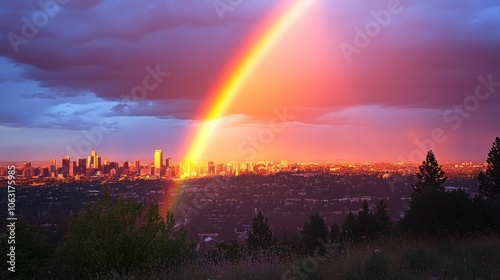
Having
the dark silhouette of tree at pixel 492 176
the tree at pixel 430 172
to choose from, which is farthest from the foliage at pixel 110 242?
the tree at pixel 430 172

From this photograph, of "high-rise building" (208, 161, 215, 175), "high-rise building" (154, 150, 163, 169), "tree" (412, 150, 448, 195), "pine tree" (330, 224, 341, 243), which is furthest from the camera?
"high-rise building" (208, 161, 215, 175)

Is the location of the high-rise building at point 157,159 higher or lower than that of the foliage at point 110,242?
higher

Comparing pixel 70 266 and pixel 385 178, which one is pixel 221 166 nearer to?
pixel 385 178

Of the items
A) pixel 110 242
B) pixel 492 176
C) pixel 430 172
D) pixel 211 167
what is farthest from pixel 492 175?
pixel 211 167

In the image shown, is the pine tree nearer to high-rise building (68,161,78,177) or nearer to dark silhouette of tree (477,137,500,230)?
dark silhouette of tree (477,137,500,230)

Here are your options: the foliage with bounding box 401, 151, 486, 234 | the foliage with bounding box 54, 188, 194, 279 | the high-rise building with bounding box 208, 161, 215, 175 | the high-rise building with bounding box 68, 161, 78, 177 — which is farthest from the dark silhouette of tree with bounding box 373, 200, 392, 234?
the high-rise building with bounding box 208, 161, 215, 175

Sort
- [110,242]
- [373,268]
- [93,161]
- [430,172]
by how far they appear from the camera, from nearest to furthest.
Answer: [373,268], [110,242], [430,172], [93,161]

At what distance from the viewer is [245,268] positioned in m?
7.34

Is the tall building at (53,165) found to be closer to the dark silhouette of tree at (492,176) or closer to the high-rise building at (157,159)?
the high-rise building at (157,159)

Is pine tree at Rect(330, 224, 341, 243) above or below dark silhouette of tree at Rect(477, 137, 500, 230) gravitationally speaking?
below

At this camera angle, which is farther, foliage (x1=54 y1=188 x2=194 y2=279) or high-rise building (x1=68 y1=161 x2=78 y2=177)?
high-rise building (x1=68 y1=161 x2=78 y2=177)

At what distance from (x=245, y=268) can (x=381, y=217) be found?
986 inches

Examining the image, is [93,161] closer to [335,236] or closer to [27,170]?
[27,170]

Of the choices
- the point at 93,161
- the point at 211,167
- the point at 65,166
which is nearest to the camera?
the point at 65,166
